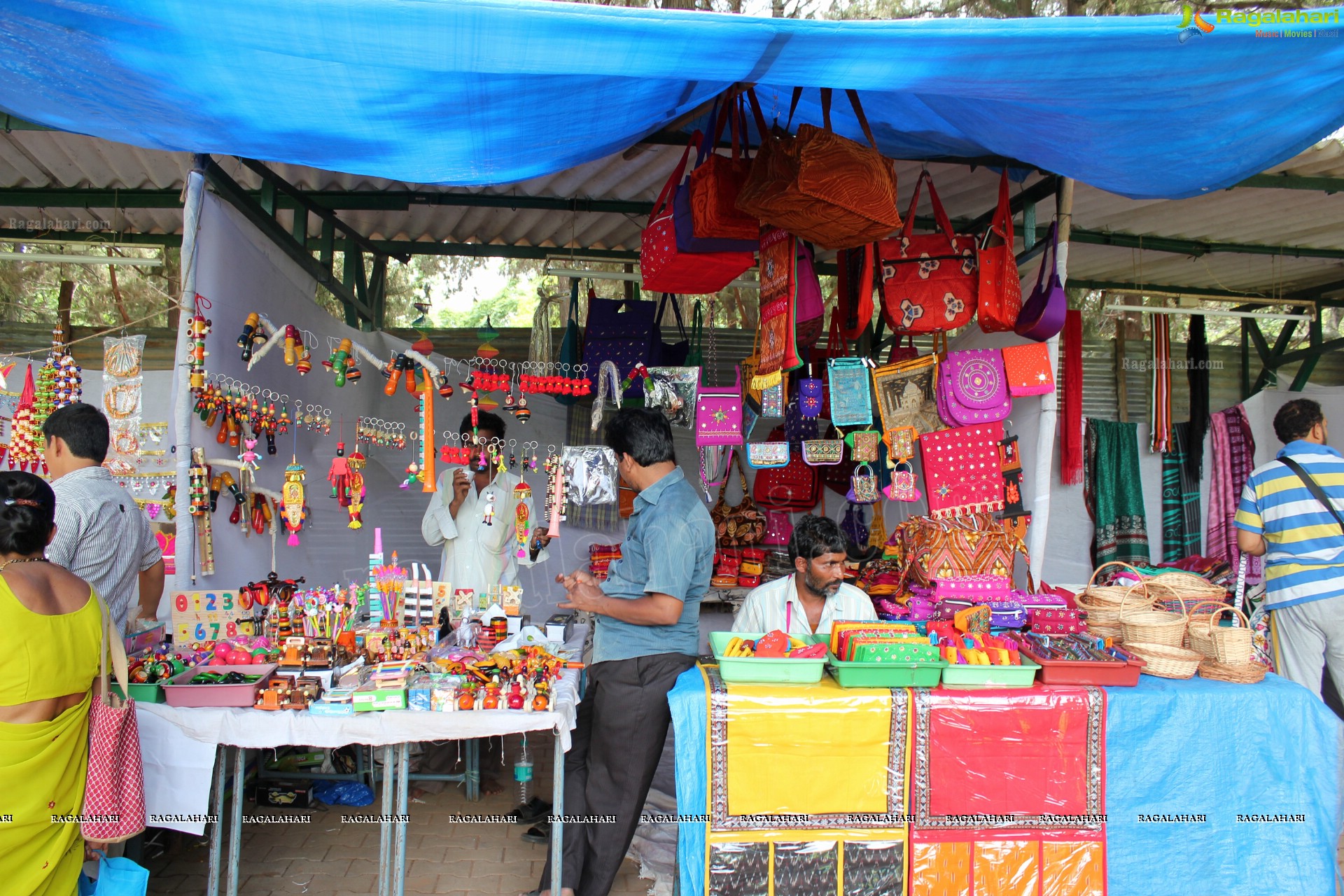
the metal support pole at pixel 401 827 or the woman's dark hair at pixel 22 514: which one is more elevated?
the woman's dark hair at pixel 22 514

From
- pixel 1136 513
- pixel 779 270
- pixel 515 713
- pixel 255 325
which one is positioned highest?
pixel 779 270

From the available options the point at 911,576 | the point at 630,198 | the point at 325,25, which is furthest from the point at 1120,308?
the point at 325,25

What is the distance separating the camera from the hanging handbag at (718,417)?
446cm

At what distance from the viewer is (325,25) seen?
7.26 ft

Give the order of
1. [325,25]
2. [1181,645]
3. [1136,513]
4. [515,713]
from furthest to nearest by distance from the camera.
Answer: [1136,513] < [1181,645] < [515,713] < [325,25]

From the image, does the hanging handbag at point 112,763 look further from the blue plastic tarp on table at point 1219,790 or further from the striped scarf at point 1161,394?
the striped scarf at point 1161,394

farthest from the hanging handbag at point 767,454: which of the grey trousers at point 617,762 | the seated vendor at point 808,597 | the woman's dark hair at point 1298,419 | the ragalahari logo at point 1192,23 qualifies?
the ragalahari logo at point 1192,23

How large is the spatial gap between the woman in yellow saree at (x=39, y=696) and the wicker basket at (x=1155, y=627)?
3.55m

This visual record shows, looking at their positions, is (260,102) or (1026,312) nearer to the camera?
(260,102)

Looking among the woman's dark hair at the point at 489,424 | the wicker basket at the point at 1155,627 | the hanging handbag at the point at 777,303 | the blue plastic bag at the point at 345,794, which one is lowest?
the blue plastic bag at the point at 345,794

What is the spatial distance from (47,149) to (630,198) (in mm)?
3341

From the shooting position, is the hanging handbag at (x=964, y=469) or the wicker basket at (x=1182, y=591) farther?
the hanging handbag at (x=964, y=469)

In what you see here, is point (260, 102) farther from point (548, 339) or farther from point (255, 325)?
point (548, 339)

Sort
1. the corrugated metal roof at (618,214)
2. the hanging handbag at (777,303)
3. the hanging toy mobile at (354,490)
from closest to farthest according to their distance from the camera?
the hanging handbag at (777,303), the hanging toy mobile at (354,490), the corrugated metal roof at (618,214)
